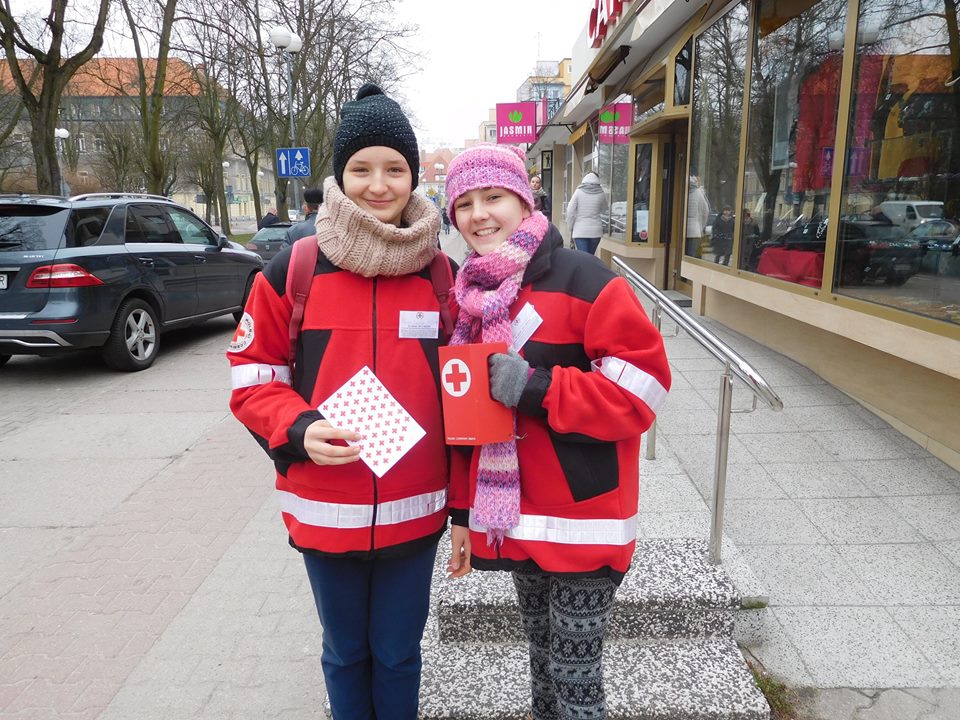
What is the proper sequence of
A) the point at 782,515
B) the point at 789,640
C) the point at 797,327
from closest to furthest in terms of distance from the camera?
the point at 789,640, the point at 782,515, the point at 797,327

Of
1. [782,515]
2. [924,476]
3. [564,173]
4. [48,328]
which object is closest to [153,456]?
[48,328]

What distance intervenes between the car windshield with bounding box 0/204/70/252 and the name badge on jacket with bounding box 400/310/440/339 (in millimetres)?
6330

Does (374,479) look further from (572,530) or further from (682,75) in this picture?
(682,75)

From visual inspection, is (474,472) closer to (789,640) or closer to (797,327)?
(789,640)

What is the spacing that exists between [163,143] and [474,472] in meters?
40.2

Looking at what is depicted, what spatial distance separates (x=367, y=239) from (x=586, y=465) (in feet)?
2.52

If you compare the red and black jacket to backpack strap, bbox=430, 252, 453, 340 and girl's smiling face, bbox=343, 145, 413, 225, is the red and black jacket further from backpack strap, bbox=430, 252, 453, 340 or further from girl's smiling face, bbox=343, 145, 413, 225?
girl's smiling face, bbox=343, 145, 413, 225

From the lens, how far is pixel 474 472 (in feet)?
A: 5.82

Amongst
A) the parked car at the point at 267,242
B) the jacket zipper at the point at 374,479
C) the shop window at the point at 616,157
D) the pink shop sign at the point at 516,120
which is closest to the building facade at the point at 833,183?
the shop window at the point at 616,157

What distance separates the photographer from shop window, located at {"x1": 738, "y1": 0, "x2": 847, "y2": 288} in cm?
512

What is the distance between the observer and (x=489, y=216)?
171 cm

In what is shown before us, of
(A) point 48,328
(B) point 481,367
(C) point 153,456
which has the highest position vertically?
(B) point 481,367

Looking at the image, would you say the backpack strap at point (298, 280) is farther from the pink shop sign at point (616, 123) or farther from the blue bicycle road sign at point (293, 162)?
the blue bicycle road sign at point (293, 162)

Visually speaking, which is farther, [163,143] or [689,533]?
[163,143]
